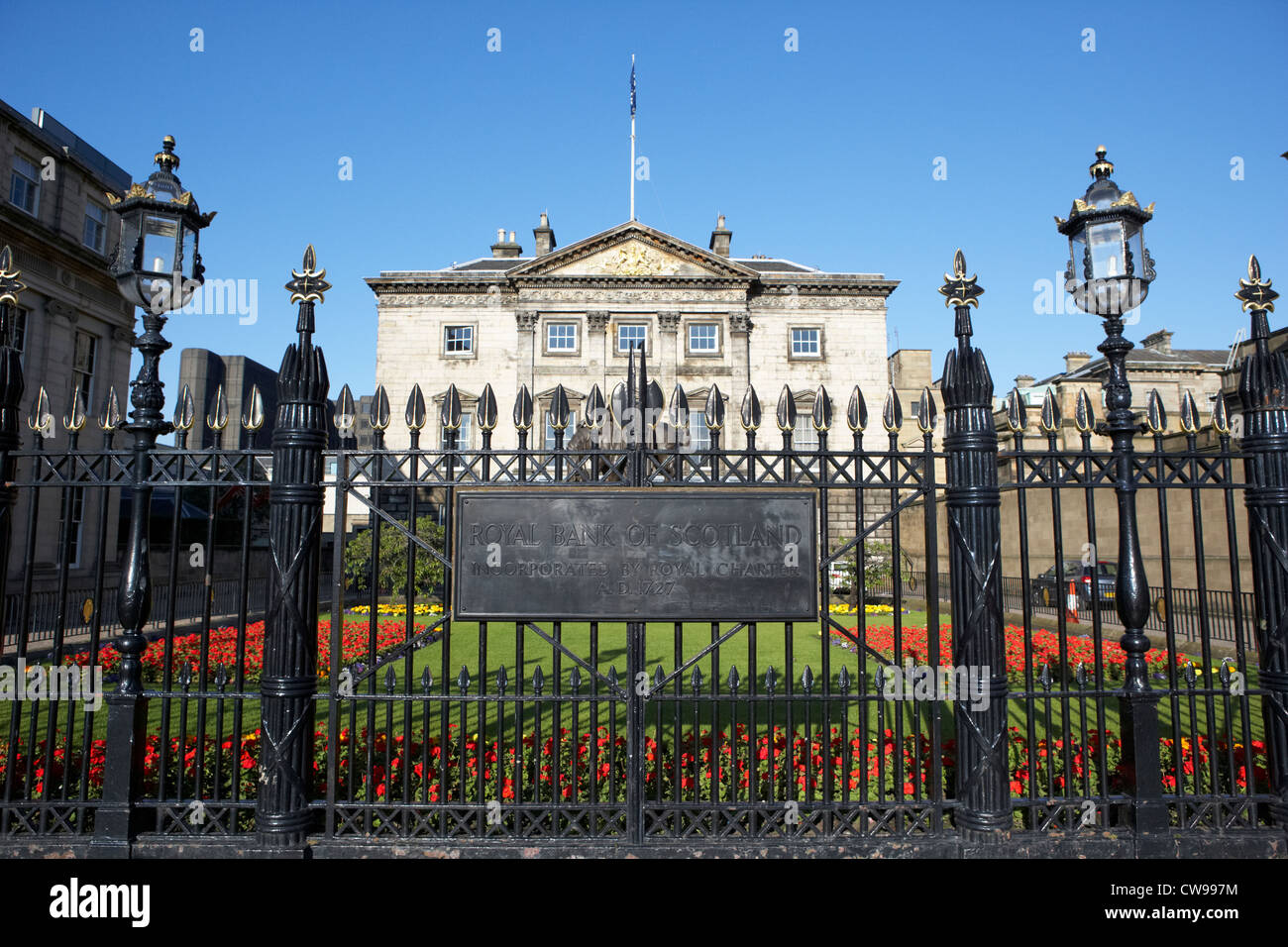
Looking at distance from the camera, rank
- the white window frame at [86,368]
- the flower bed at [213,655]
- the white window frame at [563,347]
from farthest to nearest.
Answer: the white window frame at [563,347]
the white window frame at [86,368]
the flower bed at [213,655]

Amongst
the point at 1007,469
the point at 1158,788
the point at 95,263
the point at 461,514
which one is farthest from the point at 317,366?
the point at 95,263

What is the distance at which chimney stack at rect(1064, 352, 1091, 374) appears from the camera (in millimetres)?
53500

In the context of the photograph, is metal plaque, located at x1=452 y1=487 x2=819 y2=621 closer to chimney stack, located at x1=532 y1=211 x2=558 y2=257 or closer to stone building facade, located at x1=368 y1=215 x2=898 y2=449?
stone building facade, located at x1=368 y1=215 x2=898 y2=449

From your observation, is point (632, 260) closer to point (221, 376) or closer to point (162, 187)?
point (162, 187)

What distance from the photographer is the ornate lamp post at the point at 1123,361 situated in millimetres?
4992

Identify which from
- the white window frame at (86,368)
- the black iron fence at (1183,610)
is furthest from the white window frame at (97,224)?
the black iron fence at (1183,610)

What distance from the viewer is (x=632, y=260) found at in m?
39.6

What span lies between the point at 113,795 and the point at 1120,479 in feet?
22.9

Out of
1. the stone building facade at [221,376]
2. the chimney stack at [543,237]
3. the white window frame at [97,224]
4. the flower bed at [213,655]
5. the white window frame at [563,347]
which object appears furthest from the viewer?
the stone building facade at [221,376]

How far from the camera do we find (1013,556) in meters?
25.5

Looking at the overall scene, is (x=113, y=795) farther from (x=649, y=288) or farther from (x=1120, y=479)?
(x=649, y=288)

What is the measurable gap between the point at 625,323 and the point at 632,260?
336 cm

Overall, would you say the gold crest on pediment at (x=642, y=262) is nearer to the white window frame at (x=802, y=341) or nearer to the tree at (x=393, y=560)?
the white window frame at (x=802, y=341)

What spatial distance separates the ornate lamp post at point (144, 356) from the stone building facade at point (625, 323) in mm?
33482
